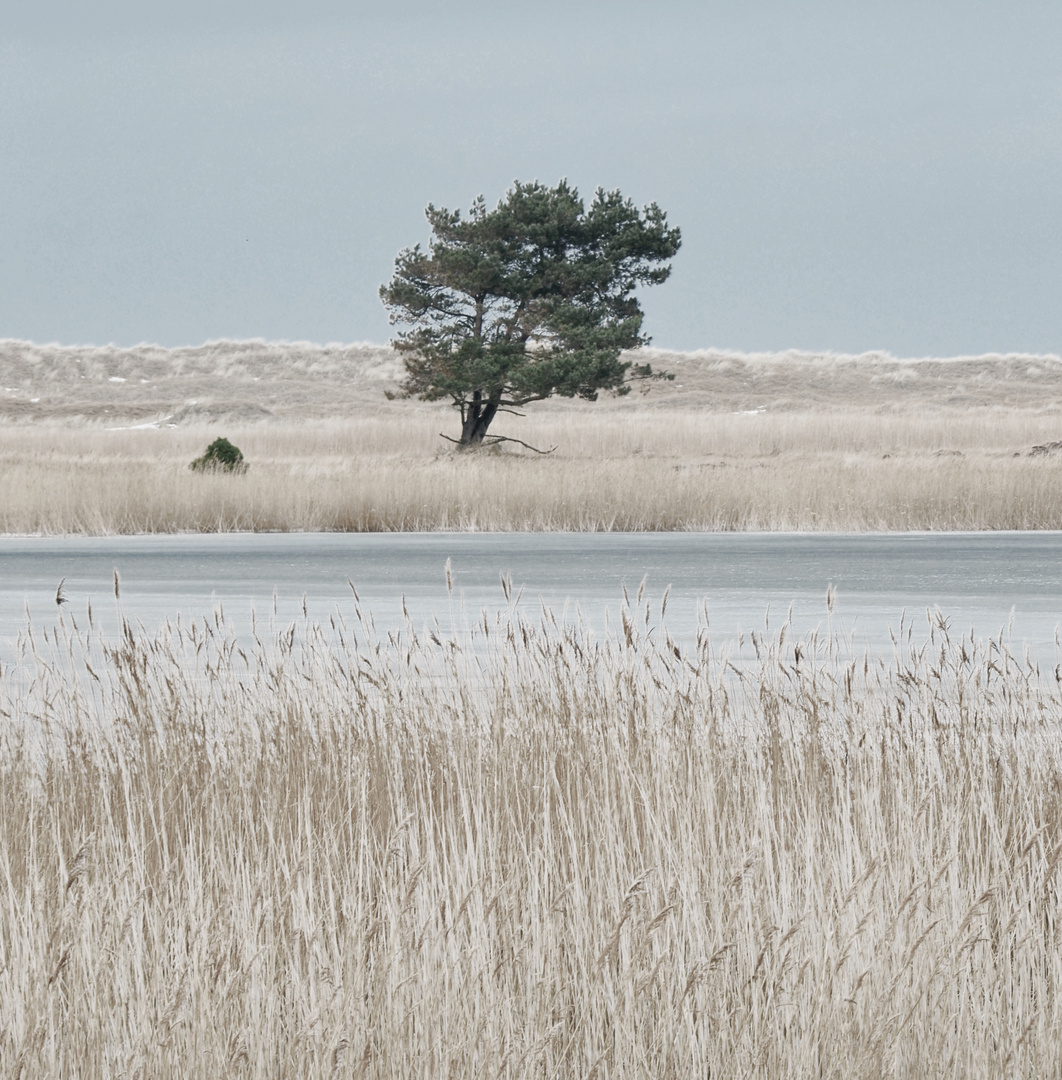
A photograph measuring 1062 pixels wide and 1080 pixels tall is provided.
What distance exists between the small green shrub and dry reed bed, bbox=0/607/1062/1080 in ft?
57.4

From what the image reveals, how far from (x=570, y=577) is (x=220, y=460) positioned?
1304 cm

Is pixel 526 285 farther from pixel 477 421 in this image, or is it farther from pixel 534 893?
pixel 534 893

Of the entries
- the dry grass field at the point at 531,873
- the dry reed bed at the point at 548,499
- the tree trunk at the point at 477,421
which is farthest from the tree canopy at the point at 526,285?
the dry grass field at the point at 531,873

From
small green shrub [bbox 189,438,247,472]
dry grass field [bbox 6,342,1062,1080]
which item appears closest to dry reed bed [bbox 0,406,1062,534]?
small green shrub [bbox 189,438,247,472]

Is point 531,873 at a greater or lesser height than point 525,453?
lesser

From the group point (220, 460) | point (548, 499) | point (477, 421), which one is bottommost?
point (548, 499)

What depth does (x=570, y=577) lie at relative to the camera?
431 inches

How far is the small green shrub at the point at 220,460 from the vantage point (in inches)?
860

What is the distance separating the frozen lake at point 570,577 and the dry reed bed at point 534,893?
1924 mm

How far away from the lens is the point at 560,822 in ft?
12.1

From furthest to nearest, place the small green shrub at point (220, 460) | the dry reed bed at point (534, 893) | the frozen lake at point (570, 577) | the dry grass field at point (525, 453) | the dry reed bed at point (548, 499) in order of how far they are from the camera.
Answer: the small green shrub at point (220, 460)
the dry grass field at point (525, 453)
the dry reed bed at point (548, 499)
the frozen lake at point (570, 577)
the dry reed bed at point (534, 893)

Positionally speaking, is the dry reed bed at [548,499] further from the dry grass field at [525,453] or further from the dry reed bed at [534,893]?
the dry reed bed at [534,893]

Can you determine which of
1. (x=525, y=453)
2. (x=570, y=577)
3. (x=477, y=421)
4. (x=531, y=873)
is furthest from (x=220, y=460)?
(x=531, y=873)

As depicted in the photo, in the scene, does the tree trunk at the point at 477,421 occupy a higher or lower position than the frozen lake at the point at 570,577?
higher
